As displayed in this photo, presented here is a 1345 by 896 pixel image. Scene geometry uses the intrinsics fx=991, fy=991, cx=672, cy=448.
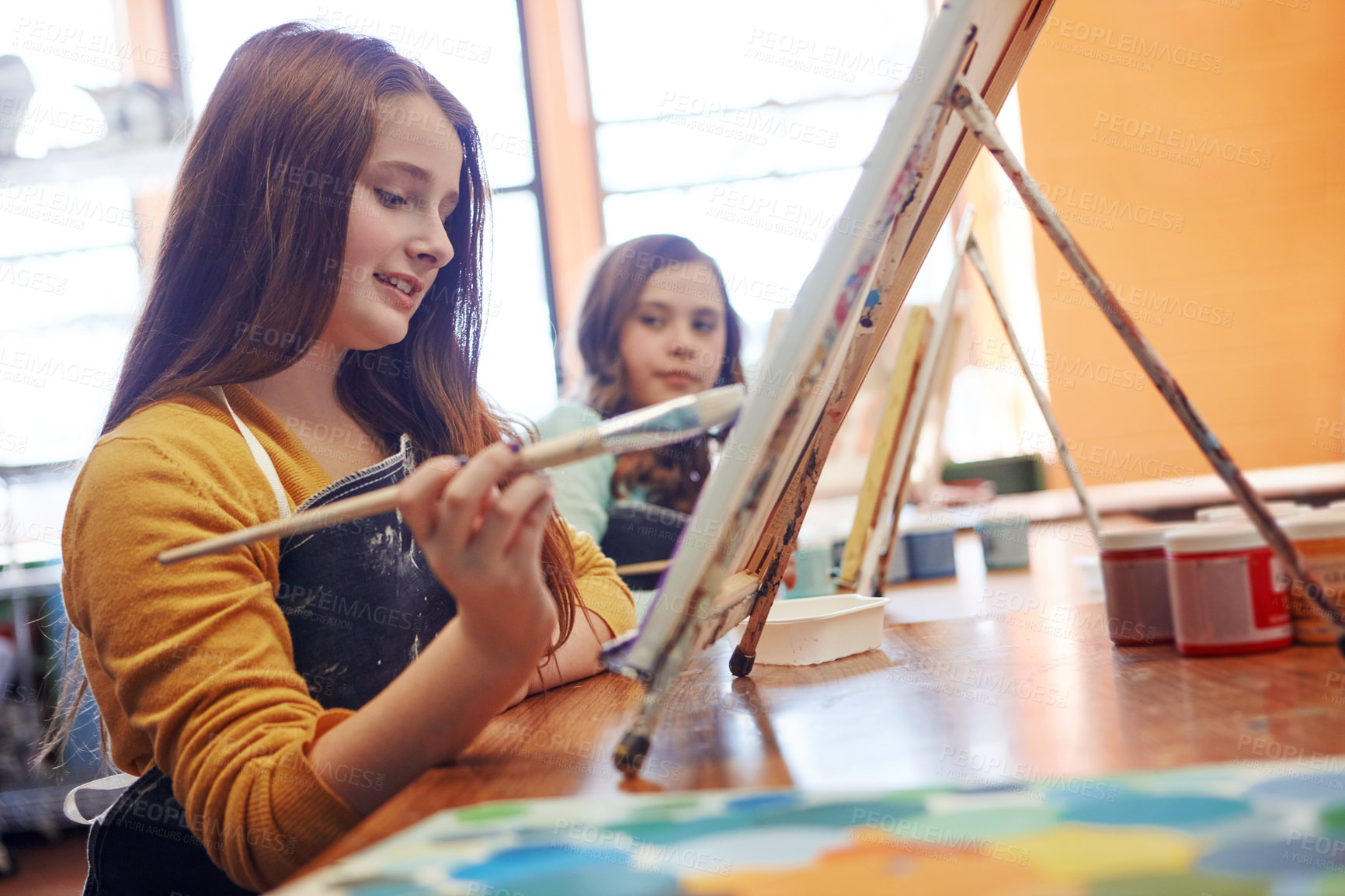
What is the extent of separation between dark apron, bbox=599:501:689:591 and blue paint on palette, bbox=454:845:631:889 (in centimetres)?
153

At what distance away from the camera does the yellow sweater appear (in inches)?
25.3

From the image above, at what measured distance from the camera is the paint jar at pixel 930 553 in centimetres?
168

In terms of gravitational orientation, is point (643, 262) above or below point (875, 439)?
above

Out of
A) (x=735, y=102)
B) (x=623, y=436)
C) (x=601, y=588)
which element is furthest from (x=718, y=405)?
(x=735, y=102)

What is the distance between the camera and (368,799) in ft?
2.16

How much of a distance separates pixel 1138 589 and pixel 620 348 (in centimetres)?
145

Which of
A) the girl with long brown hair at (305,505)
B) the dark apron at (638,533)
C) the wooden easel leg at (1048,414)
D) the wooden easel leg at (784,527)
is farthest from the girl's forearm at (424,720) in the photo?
the dark apron at (638,533)

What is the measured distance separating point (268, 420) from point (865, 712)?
0.61 metres

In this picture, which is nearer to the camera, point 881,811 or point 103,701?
point 881,811

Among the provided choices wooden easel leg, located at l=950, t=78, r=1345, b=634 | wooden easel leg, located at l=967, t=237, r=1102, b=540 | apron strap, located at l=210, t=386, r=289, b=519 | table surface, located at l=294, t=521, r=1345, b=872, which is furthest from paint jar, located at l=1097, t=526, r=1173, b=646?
apron strap, located at l=210, t=386, r=289, b=519

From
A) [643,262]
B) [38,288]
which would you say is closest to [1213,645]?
[643,262]

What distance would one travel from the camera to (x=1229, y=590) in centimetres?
70

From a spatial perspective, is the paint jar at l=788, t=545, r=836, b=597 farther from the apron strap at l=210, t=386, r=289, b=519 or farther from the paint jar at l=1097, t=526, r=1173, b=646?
the apron strap at l=210, t=386, r=289, b=519

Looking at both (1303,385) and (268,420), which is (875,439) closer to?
(268,420)
